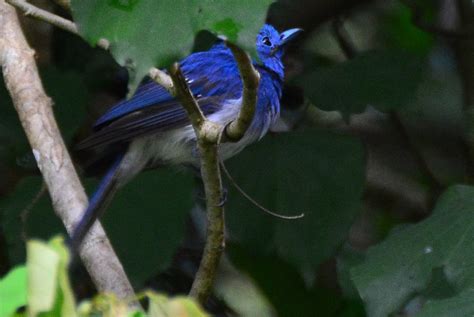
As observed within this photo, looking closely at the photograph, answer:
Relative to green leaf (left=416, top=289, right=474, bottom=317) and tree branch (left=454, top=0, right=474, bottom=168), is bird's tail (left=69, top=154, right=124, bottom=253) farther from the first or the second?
tree branch (left=454, top=0, right=474, bottom=168)

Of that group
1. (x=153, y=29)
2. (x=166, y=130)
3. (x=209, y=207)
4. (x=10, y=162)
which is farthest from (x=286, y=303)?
(x=153, y=29)

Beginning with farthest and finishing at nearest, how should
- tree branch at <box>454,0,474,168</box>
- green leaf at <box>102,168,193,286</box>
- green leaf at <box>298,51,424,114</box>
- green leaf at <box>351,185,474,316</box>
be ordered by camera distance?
tree branch at <box>454,0,474,168</box> → green leaf at <box>298,51,424,114</box> → green leaf at <box>102,168,193,286</box> → green leaf at <box>351,185,474,316</box>

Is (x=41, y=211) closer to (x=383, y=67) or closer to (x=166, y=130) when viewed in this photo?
(x=166, y=130)

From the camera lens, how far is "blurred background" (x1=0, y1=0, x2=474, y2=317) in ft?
12.8

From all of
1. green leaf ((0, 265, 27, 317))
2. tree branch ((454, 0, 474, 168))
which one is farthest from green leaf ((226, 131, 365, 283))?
green leaf ((0, 265, 27, 317))

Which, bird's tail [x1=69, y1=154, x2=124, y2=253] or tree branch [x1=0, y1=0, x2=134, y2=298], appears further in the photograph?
bird's tail [x1=69, y1=154, x2=124, y2=253]

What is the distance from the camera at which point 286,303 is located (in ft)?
13.8

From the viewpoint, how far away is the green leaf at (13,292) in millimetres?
1348

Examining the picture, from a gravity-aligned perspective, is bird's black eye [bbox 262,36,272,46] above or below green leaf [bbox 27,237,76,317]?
below

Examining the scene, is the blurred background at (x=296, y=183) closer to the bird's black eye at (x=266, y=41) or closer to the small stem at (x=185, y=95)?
the bird's black eye at (x=266, y=41)

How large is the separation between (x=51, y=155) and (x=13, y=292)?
73.9 inches

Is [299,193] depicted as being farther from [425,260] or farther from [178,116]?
[425,260]

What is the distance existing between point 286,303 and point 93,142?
100cm

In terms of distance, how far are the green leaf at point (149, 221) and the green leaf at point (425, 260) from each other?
935 mm
